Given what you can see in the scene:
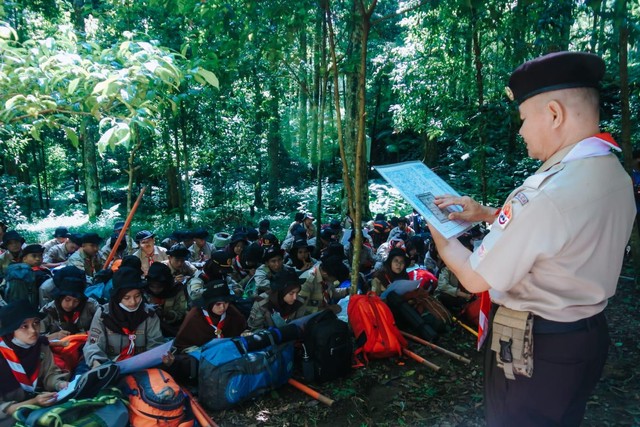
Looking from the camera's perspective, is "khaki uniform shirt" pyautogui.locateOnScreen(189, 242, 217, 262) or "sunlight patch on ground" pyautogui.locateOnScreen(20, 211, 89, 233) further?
"sunlight patch on ground" pyautogui.locateOnScreen(20, 211, 89, 233)

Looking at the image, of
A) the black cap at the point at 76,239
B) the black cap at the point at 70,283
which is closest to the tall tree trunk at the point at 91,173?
the black cap at the point at 76,239

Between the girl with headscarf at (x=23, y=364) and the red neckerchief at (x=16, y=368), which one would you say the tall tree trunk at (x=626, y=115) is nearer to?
the girl with headscarf at (x=23, y=364)

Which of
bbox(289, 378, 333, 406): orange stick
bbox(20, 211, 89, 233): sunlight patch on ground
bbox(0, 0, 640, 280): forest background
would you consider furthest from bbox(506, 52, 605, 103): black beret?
bbox(20, 211, 89, 233): sunlight patch on ground

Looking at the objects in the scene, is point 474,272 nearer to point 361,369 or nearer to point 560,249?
point 560,249

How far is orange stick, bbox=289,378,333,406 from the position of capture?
12.1ft

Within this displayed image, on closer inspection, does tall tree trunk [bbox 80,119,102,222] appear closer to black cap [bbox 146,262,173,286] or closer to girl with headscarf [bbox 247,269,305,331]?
black cap [bbox 146,262,173,286]

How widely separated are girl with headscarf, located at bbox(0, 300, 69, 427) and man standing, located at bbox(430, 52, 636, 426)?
3169 mm

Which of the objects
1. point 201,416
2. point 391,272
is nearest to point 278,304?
point 201,416

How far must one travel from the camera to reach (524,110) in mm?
1563

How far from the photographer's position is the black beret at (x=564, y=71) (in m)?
1.44

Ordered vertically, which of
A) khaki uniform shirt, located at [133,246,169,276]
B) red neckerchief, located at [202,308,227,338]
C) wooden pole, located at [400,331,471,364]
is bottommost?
wooden pole, located at [400,331,471,364]

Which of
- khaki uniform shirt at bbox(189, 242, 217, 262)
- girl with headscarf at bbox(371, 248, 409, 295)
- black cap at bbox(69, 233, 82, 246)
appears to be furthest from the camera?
khaki uniform shirt at bbox(189, 242, 217, 262)

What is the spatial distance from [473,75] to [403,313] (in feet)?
18.1

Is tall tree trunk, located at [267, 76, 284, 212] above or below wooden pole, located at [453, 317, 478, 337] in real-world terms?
above
